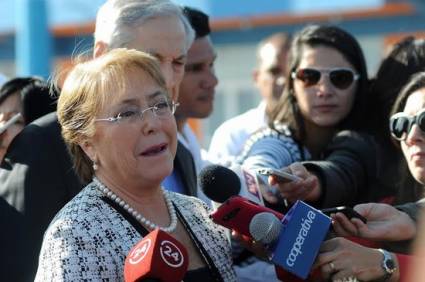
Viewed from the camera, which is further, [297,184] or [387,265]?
[297,184]

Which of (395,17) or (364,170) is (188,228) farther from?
(395,17)

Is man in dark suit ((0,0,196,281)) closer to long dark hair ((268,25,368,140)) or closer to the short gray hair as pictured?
the short gray hair

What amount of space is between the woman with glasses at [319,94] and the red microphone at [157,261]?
5.51ft

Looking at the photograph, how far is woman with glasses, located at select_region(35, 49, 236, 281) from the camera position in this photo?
114 inches

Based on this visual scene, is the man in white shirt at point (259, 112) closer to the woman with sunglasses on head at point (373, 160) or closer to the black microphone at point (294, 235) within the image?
the woman with sunglasses on head at point (373, 160)

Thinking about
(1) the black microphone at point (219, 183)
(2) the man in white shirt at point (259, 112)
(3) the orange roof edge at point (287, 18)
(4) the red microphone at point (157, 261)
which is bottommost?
(3) the orange roof edge at point (287, 18)

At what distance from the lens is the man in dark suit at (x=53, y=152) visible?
339 centimetres

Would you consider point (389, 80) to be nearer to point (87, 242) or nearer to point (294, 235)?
point (294, 235)

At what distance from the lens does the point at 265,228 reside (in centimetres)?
284

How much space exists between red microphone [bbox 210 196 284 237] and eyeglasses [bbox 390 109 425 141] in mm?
971

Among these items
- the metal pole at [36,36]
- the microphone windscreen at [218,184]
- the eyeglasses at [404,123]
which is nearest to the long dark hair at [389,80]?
the eyeglasses at [404,123]

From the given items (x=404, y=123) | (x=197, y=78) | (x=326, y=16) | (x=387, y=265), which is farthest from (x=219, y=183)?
(x=326, y=16)

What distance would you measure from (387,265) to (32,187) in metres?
1.28

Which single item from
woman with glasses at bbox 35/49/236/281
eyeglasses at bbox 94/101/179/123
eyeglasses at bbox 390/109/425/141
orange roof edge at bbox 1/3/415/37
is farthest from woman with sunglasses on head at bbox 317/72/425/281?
orange roof edge at bbox 1/3/415/37
